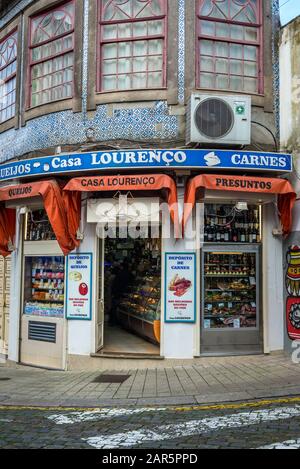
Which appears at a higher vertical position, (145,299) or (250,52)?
(250,52)

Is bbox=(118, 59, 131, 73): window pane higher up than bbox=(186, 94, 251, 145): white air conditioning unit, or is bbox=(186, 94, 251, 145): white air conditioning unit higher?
bbox=(118, 59, 131, 73): window pane

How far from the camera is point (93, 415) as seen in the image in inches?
273

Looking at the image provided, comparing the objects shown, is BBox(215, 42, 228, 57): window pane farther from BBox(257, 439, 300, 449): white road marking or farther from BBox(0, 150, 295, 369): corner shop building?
BBox(257, 439, 300, 449): white road marking

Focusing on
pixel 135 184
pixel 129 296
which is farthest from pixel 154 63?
pixel 129 296

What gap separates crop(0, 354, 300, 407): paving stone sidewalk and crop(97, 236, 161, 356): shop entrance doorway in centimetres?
109

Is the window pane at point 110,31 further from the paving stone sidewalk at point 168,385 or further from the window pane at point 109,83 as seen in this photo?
the paving stone sidewalk at point 168,385

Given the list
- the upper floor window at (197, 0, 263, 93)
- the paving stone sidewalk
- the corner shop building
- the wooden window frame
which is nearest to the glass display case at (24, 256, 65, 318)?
the corner shop building

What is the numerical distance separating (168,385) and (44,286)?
13.9 ft

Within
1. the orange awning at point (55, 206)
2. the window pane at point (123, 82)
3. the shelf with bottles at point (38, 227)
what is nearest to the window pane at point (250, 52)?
the window pane at point (123, 82)

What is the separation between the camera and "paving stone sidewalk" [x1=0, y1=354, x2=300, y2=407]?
7.71m

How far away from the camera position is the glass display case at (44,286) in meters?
11.1

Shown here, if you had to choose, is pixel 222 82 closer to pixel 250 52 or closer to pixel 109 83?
pixel 250 52

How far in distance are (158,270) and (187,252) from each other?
1265 millimetres
